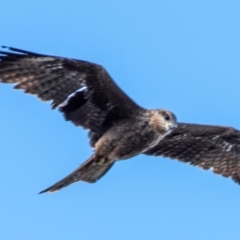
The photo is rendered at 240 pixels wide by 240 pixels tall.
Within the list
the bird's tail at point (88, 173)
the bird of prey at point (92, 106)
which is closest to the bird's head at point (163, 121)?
the bird of prey at point (92, 106)

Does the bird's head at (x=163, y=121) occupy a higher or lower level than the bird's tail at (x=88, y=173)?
higher

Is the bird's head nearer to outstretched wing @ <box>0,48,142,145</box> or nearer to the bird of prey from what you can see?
the bird of prey

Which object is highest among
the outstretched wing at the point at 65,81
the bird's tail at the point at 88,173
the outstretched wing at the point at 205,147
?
the outstretched wing at the point at 65,81

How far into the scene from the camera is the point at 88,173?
42.7 feet

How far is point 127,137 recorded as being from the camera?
12.9 m

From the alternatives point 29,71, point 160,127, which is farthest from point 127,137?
point 29,71

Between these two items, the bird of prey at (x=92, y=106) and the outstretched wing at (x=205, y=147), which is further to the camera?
the outstretched wing at (x=205, y=147)

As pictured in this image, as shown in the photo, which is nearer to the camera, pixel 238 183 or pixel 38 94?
pixel 38 94

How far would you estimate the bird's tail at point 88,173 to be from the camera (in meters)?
12.8

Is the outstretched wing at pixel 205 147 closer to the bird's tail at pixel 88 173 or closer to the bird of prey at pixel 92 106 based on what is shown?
the bird of prey at pixel 92 106

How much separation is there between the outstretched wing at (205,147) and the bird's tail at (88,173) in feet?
3.00

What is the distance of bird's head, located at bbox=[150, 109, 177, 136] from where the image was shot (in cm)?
1286

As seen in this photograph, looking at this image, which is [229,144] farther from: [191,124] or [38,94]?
[38,94]

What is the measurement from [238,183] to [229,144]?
49 centimetres
